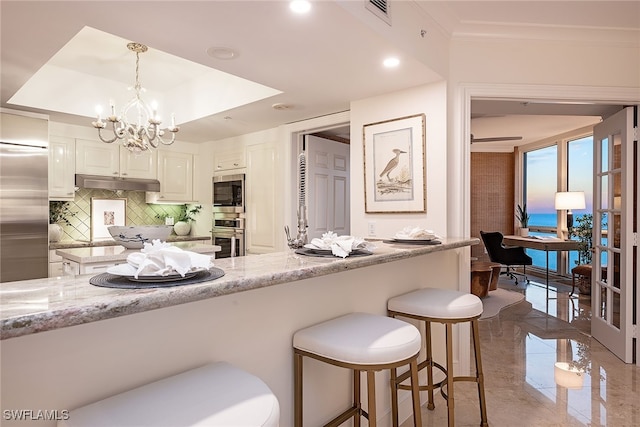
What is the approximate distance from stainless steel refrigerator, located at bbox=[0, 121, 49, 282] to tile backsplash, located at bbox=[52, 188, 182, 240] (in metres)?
1.33

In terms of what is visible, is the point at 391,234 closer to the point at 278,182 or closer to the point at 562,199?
the point at 278,182

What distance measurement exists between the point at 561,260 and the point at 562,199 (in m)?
1.41

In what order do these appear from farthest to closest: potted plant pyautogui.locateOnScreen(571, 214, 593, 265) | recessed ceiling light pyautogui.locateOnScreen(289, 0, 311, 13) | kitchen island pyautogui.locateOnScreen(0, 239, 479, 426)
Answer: potted plant pyautogui.locateOnScreen(571, 214, 593, 265)
recessed ceiling light pyautogui.locateOnScreen(289, 0, 311, 13)
kitchen island pyautogui.locateOnScreen(0, 239, 479, 426)

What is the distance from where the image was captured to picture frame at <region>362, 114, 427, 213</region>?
9.46ft

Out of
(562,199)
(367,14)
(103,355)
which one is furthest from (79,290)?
(562,199)

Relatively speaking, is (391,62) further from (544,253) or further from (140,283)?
(544,253)

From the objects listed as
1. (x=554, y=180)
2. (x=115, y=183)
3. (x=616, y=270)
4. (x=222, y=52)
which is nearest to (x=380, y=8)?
(x=222, y=52)

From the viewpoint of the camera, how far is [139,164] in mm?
4574

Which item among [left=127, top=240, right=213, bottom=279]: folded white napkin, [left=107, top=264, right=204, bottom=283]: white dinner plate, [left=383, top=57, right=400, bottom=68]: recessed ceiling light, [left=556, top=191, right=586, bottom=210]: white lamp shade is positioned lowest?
[left=107, top=264, right=204, bottom=283]: white dinner plate

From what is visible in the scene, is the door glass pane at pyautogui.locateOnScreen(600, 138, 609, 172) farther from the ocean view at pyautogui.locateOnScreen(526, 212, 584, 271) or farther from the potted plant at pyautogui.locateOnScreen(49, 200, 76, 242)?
the potted plant at pyautogui.locateOnScreen(49, 200, 76, 242)

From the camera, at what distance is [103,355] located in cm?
100

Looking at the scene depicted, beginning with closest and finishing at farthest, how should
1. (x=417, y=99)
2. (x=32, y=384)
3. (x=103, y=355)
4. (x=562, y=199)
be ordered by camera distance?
(x=32, y=384)
(x=103, y=355)
(x=417, y=99)
(x=562, y=199)

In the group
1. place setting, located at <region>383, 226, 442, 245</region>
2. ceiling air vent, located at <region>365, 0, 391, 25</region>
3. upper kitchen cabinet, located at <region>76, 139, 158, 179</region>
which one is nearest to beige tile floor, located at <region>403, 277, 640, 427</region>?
place setting, located at <region>383, 226, 442, 245</region>

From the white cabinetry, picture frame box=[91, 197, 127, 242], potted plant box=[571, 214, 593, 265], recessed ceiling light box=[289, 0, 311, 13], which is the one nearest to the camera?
recessed ceiling light box=[289, 0, 311, 13]
